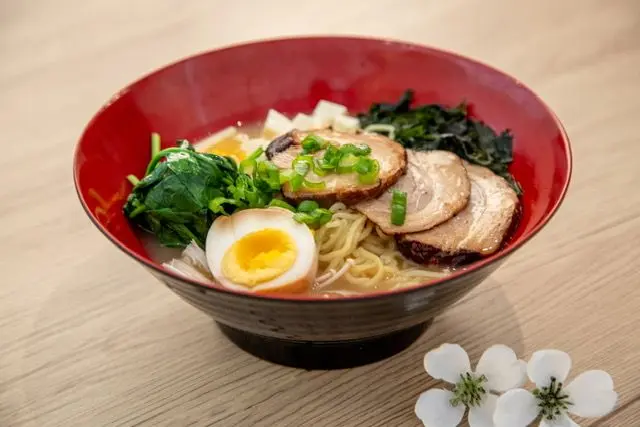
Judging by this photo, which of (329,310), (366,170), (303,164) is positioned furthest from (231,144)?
(329,310)

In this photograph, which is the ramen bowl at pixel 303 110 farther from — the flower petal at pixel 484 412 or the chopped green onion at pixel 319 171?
the chopped green onion at pixel 319 171

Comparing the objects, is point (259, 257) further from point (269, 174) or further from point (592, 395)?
point (592, 395)

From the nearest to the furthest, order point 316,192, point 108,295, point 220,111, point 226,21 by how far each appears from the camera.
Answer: point 316,192
point 108,295
point 220,111
point 226,21

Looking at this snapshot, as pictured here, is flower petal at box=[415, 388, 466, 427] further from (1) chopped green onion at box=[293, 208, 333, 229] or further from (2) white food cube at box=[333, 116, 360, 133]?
(2) white food cube at box=[333, 116, 360, 133]

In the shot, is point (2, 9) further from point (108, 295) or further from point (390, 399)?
point (390, 399)

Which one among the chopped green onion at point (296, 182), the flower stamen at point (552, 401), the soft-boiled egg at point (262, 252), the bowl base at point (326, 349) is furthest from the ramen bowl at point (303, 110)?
the chopped green onion at point (296, 182)

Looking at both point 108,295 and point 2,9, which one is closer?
point 108,295

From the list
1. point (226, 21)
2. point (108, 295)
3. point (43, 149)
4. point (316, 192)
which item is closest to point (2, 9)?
point (226, 21)

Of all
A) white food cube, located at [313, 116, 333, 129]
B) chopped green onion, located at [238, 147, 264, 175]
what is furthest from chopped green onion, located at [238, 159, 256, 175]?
white food cube, located at [313, 116, 333, 129]
